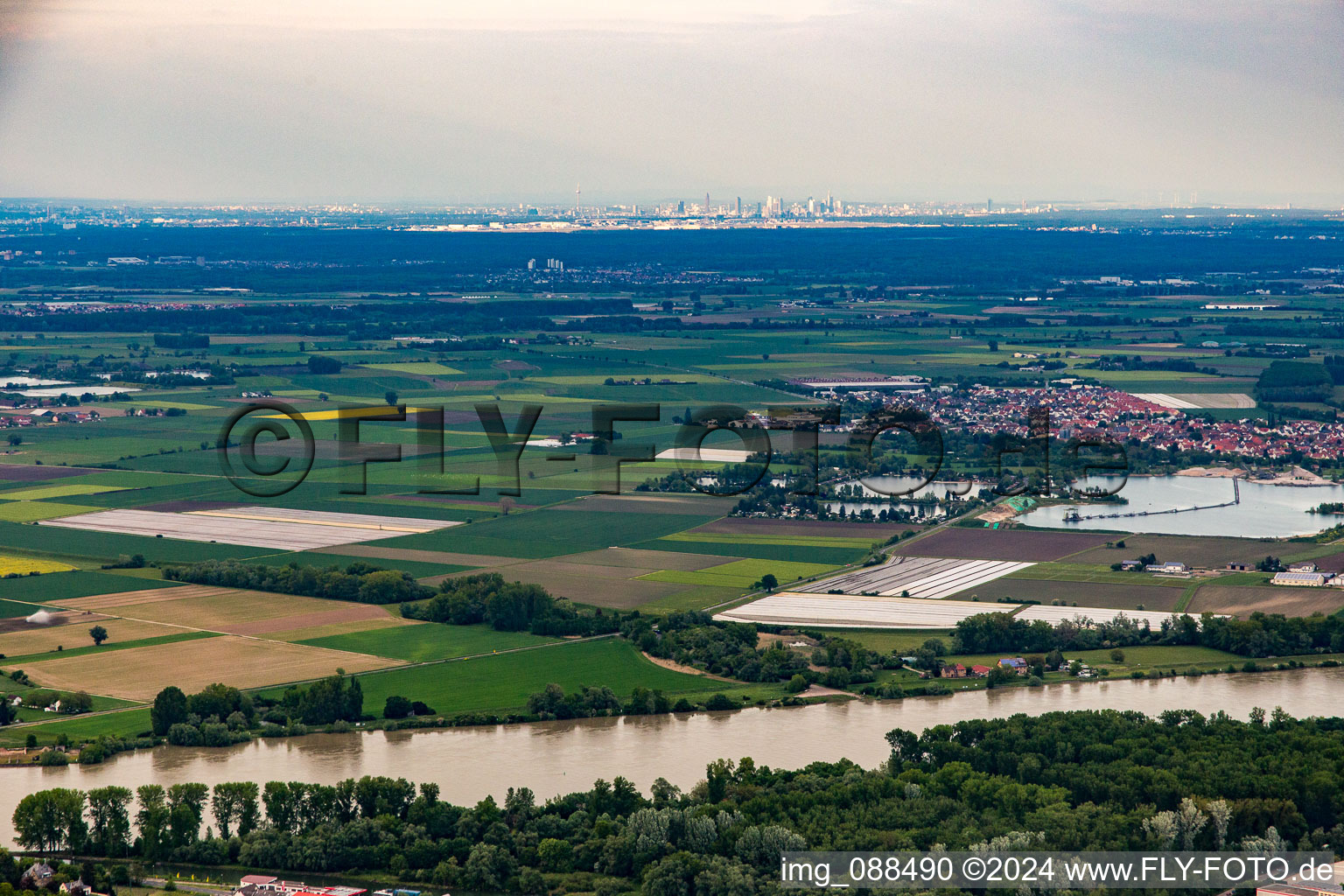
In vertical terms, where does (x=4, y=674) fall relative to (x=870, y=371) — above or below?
below

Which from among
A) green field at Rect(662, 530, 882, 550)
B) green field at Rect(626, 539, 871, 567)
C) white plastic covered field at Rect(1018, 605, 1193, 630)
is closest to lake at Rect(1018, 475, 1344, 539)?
green field at Rect(662, 530, 882, 550)

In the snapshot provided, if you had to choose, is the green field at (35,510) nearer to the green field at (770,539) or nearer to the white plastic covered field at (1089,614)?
the green field at (770,539)

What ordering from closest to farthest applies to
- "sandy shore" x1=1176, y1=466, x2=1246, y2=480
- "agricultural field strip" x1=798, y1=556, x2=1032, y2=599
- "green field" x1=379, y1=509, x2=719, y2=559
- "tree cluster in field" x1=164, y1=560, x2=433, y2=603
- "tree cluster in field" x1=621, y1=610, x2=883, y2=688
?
"tree cluster in field" x1=621, y1=610, x2=883, y2=688, "tree cluster in field" x1=164, y1=560, x2=433, y2=603, "agricultural field strip" x1=798, y1=556, x2=1032, y2=599, "green field" x1=379, y1=509, x2=719, y2=559, "sandy shore" x1=1176, y1=466, x2=1246, y2=480

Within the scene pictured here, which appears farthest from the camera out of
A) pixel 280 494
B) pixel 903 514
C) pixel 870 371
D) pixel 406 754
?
pixel 870 371

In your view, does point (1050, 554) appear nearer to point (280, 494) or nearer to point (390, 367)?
point (280, 494)

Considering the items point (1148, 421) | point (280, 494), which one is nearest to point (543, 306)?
point (1148, 421)

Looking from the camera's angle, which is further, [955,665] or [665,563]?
[665,563]

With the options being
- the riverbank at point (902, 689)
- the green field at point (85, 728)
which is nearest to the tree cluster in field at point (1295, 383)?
the riverbank at point (902, 689)

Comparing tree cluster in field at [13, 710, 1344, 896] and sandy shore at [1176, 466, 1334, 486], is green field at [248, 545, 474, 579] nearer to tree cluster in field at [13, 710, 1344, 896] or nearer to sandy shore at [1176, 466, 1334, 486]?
tree cluster in field at [13, 710, 1344, 896]
